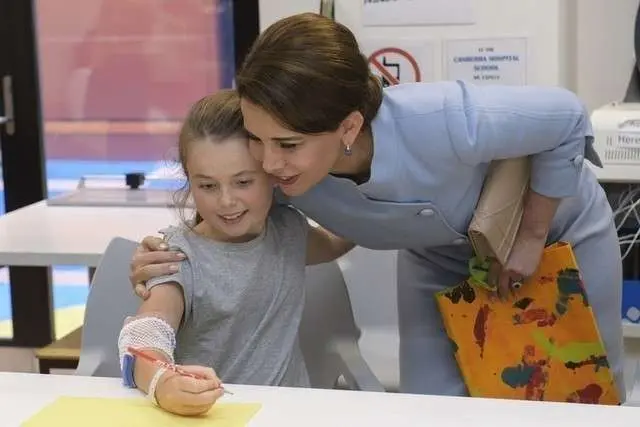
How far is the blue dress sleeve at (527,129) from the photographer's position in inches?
62.1

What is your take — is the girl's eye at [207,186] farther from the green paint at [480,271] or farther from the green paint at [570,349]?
the green paint at [570,349]

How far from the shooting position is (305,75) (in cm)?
140

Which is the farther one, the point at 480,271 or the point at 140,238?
the point at 140,238

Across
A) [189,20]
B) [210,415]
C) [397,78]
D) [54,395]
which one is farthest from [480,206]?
[189,20]

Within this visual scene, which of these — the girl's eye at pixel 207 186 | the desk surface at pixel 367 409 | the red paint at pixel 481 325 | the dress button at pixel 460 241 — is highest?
the girl's eye at pixel 207 186

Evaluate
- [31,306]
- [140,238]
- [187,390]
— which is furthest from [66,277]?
[187,390]

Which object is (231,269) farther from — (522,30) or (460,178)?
(522,30)

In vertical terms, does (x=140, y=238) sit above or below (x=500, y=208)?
below

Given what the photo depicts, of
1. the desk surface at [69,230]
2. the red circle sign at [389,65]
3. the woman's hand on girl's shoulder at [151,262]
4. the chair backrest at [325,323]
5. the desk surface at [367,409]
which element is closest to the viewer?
the desk surface at [367,409]

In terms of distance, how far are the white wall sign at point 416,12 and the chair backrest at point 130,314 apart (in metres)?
0.80

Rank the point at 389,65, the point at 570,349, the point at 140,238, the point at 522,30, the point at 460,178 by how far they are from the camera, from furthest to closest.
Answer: the point at 389,65, the point at 522,30, the point at 140,238, the point at 570,349, the point at 460,178

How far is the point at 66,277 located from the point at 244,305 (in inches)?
103

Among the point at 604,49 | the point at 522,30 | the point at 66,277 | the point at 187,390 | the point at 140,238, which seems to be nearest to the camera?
the point at 187,390

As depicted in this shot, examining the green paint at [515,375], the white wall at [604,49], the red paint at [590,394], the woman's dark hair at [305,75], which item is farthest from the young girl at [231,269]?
the white wall at [604,49]
